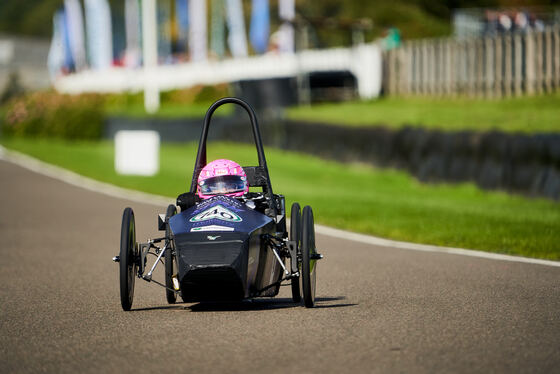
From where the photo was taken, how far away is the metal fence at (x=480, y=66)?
29.0m

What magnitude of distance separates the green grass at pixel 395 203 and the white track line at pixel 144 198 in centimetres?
36

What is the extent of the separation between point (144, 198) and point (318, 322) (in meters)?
13.1

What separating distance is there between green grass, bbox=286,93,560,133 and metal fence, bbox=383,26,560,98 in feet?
2.31

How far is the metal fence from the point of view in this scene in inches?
1143

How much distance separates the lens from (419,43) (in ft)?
122

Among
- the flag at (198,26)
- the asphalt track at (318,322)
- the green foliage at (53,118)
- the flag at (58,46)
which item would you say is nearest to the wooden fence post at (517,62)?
the asphalt track at (318,322)

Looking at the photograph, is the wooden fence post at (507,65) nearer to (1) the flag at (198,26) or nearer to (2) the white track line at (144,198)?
(2) the white track line at (144,198)

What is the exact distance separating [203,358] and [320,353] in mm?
650

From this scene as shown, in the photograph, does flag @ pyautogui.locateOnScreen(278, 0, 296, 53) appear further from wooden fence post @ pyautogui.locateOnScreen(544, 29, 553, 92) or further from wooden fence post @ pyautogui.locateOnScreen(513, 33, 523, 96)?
wooden fence post @ pyautogui.locateOnScreen(544, 29, 553, 92)

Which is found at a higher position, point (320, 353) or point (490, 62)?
point (490, 62)

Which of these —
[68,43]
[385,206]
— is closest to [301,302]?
[385,206]

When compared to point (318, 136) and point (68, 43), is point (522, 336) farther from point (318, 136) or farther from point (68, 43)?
point (68, 43)

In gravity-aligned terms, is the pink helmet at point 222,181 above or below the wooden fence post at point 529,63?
below

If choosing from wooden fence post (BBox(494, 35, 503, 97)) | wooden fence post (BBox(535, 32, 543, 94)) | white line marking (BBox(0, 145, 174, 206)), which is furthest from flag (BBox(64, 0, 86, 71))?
wooden fence post (BBox(535, 32, 543, 94))
